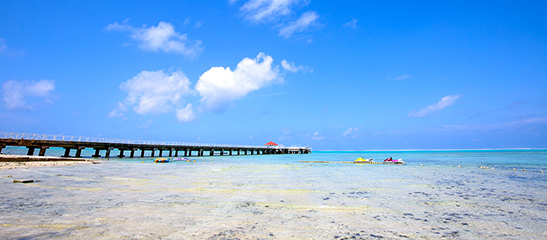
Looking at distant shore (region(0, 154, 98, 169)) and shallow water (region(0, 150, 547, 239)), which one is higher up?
distant shore (region(0, 154, 98, 169))

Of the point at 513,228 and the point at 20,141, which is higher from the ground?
the point at 20,141

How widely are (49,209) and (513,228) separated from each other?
34.1 feet

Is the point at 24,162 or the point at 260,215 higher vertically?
the point at 24,162

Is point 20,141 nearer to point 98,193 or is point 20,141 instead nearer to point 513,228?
point 98,193

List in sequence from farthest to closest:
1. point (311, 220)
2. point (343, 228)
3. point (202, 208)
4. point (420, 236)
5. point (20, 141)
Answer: point (20, 141), point (202, 208), point (311, 220), point (343, 228), point (420, 236)

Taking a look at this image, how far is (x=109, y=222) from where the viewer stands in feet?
17.4

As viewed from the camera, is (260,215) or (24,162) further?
(24,162)

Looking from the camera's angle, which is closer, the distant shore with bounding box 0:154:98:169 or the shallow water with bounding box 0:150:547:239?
the shallow water with bounding box 0:150:547:239

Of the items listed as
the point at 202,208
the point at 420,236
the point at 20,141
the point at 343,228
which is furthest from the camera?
the point at 20,141

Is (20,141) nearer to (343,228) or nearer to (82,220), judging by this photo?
(82,220)

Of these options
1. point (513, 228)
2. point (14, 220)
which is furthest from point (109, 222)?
point (513, 228)

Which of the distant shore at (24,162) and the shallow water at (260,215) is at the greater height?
the distant shore at (24,162)

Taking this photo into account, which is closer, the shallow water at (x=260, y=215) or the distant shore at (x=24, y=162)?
the shallow water at (x=260, y=215)

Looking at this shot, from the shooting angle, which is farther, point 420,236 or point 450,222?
point 450,222
